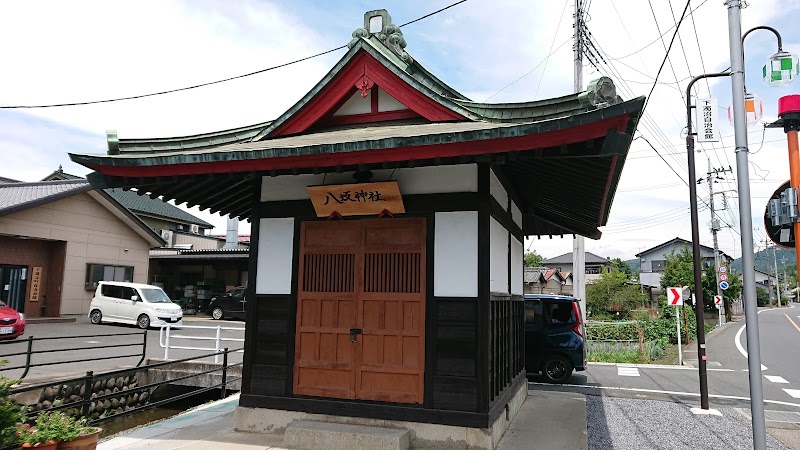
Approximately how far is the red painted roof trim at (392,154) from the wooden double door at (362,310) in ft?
4.06

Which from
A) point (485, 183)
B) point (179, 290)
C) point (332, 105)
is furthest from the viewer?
point (179, 290)

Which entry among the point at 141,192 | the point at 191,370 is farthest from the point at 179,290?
the point at 141,192

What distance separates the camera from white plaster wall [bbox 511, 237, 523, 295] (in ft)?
29.3

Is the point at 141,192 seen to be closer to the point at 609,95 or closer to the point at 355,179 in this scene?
the point at 355,179

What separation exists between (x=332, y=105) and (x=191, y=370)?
872 centimetres

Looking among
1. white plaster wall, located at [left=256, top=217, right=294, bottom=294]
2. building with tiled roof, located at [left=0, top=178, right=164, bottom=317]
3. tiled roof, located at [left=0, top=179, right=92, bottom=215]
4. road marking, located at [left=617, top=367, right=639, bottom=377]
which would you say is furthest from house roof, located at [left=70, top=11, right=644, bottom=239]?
building with tiled roof, located at [left=0, top=178, right=164, bottom=317]

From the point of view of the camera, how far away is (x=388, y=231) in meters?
6.66

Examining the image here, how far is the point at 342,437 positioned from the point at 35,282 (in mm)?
23470

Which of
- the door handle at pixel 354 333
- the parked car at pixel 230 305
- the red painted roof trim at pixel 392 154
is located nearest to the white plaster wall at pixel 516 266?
the door handle at pixel 354 333

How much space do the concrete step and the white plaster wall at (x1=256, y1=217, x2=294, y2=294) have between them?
1.83 m

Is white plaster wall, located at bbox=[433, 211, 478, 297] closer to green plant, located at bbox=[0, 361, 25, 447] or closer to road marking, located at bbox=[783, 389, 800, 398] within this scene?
green plant, located at bbox=[0, 361, 25, 447]

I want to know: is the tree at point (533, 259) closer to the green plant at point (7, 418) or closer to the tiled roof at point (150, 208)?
the tiled roof at point (150, 208)

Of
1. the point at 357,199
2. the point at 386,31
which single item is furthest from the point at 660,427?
the point at 386,31

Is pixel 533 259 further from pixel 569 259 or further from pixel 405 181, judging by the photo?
pixel 405 181
